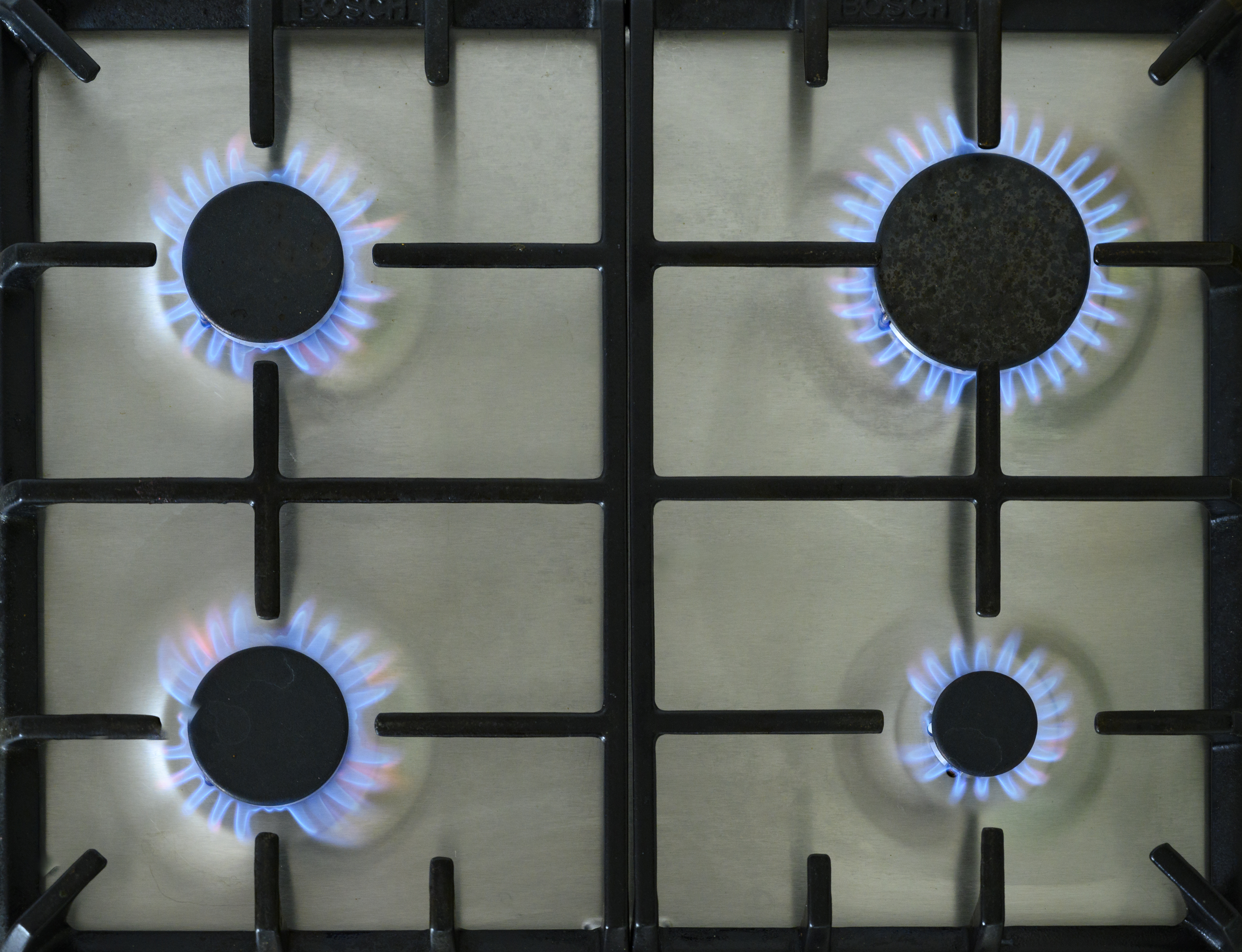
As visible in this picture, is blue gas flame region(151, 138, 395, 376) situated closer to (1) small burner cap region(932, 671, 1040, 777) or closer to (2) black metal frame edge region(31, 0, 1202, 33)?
(2) black metal frame edge region(31, 0, 1202, 33)

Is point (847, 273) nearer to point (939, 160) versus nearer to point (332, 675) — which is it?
Result: point (939, 160)

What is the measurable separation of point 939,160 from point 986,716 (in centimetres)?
41

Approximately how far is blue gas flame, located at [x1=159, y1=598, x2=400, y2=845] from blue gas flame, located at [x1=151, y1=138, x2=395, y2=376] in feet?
0.61

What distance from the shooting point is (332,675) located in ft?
2.21

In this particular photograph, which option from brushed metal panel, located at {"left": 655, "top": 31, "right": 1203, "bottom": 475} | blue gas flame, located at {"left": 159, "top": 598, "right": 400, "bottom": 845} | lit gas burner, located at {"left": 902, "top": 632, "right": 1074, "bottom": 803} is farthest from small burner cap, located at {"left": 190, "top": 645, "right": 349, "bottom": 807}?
lit gas burner, located at {"left": 902, "top": 632, "right": 1074, "bottom": 803}

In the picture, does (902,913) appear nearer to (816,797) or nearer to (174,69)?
(816,797)

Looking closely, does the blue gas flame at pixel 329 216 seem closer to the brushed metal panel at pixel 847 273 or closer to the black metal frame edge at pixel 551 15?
the black metal frame edge at pixel 551 15

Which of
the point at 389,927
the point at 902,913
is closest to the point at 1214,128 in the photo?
the point at 902,913

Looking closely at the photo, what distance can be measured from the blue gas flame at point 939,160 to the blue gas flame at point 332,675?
45 cm

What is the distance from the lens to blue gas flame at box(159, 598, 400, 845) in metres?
0.67

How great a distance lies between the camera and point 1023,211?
659 mm

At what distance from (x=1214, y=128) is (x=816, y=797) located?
1.91 feet

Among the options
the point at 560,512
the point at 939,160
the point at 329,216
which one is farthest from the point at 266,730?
the point at 939,160

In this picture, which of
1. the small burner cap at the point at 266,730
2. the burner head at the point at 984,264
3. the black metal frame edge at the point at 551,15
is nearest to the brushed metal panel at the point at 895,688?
the burner head at the point at 984,264
